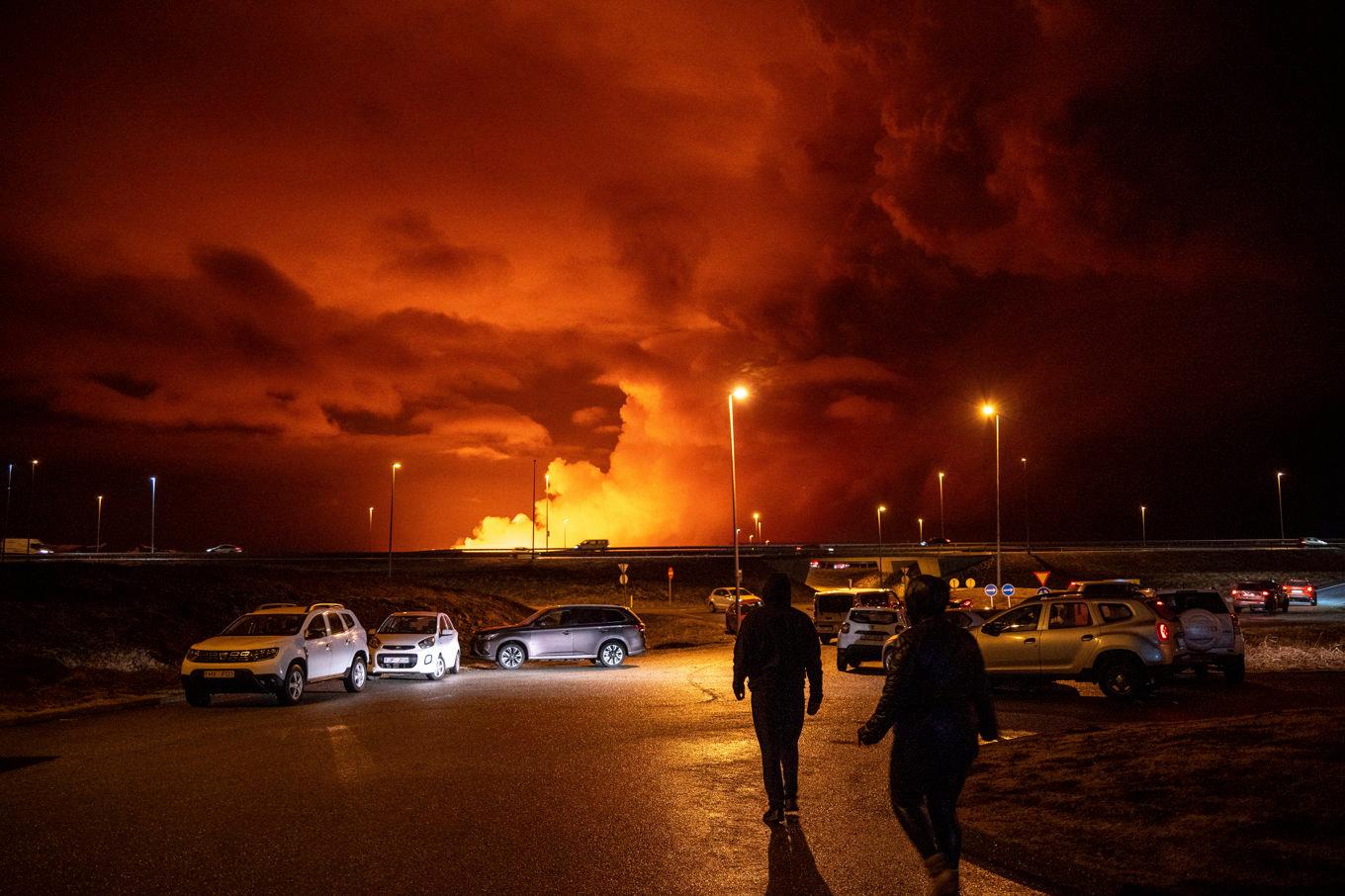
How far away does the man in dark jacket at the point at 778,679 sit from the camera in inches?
322

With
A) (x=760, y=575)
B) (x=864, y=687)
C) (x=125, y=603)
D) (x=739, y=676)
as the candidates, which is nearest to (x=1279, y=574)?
(x=760, y=575)

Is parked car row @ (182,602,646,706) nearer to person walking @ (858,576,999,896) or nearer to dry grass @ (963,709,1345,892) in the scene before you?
dry grass @ (963,709,1345,892)

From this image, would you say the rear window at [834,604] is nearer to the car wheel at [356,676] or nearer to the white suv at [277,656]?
the car wheel at [356,676]

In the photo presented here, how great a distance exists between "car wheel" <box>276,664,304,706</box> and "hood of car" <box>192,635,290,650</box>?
472 millimetres

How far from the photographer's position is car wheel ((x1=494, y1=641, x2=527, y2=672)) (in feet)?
86.1

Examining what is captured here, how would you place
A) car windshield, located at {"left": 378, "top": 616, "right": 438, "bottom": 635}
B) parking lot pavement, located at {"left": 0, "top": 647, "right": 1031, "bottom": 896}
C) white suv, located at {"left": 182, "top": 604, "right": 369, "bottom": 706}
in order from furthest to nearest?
car windshield, located at {"left": 378, "top": 616, "right": 438, "bottom": 635} < white suv, located at {"left": 182, "top": 604, "right": 369, "bottom": 706} < parking lot pavement, located at {"left": 0, "top": 647, "right": 1031, "bottom": 896}

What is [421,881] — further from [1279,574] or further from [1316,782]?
[1279,574]

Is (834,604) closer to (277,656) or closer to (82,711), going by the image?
(277,656)

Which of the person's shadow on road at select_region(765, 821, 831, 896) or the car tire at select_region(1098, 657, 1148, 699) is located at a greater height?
the person's shadow on road at select_region(765, 821, 831, 896)

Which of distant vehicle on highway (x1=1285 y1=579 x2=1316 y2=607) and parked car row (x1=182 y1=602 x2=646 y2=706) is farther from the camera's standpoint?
distant vehicle on highway (x1=1285 y1=579 x2=1316 y2=607)

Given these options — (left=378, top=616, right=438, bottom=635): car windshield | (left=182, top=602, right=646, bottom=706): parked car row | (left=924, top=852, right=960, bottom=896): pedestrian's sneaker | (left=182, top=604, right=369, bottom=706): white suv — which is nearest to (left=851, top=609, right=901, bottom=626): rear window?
(left=182, top=602, right=646, bottom=706): parked car row

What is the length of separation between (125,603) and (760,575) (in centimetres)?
5642

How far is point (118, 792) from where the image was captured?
380 inches

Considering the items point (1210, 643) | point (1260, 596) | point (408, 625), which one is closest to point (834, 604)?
point (408, 625)
